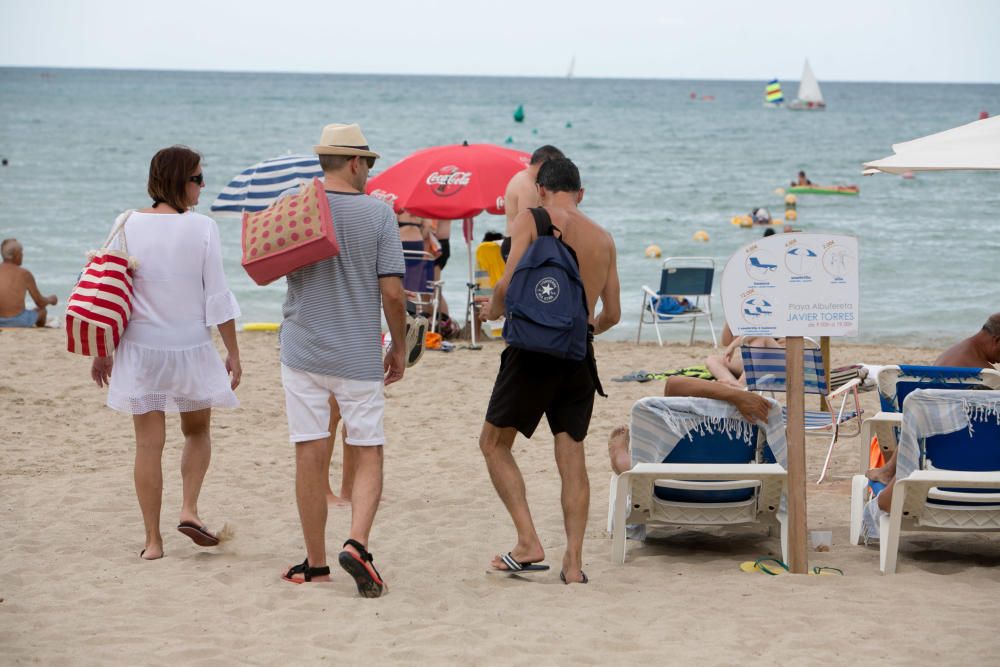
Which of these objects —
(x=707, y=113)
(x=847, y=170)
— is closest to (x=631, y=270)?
(x=847, y=170)

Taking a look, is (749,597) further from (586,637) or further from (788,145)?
(788,145)

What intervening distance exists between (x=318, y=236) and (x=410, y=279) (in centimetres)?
639

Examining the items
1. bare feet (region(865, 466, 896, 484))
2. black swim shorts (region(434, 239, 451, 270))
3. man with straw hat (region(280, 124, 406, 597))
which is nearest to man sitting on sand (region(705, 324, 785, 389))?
bare feet (region(865, 466, 896, 484))

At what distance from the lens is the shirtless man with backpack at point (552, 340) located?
3.94 metres

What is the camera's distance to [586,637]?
11.4 feet

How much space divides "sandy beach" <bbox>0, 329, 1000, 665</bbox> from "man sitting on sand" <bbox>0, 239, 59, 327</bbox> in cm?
460

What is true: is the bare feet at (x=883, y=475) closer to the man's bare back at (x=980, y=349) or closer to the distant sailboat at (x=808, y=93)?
the man's bare back at (x=980, y=349)

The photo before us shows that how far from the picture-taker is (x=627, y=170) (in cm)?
3875

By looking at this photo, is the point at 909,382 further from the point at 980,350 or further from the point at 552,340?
the point at 552,340

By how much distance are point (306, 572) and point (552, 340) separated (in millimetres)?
1175

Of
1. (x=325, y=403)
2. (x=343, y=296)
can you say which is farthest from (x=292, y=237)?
(x=325, y=403)

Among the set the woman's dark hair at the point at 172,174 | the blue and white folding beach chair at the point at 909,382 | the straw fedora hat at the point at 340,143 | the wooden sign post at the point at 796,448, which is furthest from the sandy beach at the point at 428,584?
the straw fedora hat at the point at 340,143

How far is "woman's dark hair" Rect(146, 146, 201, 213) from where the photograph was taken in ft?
13.5

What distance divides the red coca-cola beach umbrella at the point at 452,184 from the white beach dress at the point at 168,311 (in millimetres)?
5002
